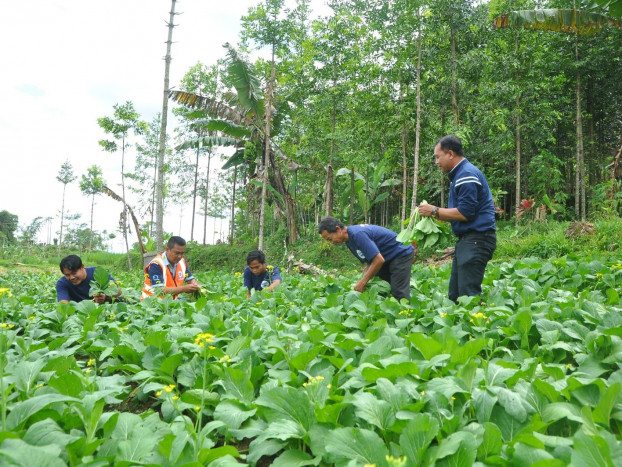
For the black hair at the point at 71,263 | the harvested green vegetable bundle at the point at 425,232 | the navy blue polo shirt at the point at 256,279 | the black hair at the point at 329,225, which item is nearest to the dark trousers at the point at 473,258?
the harvested green vegetable bundle at the point at 425,232

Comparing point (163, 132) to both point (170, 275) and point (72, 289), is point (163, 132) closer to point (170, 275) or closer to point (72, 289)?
point (170, 275)

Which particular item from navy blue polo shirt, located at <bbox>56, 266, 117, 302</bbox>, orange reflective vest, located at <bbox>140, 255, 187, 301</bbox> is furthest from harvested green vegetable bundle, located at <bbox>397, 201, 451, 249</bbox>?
navy blue polo shirt, located at <bbox>56, 266, 117, 302</bbox>

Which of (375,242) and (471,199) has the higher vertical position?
(471,199)

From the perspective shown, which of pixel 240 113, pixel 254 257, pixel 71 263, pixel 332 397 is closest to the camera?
pixel 332 397

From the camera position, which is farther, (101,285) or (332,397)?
(101,285)

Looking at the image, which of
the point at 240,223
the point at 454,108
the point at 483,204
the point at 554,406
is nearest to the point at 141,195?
the point at 240,223

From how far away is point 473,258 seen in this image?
4469 mm

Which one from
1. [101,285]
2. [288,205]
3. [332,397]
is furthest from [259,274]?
[288,205]

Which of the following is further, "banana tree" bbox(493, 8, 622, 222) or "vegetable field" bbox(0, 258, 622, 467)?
"banana tree" bbox(493, 8, 622, 222)

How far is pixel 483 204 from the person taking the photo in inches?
178

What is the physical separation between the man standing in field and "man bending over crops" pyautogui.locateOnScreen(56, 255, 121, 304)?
418 cm

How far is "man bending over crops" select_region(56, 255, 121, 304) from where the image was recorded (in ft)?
18.5

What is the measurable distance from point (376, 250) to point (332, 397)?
115 inches

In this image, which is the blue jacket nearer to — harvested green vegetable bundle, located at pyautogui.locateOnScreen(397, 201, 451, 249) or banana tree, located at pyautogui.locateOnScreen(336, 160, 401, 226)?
harvested green vegetable bundle, located at pyautogui.locateOnScreen(397, 201, 451, 249)
